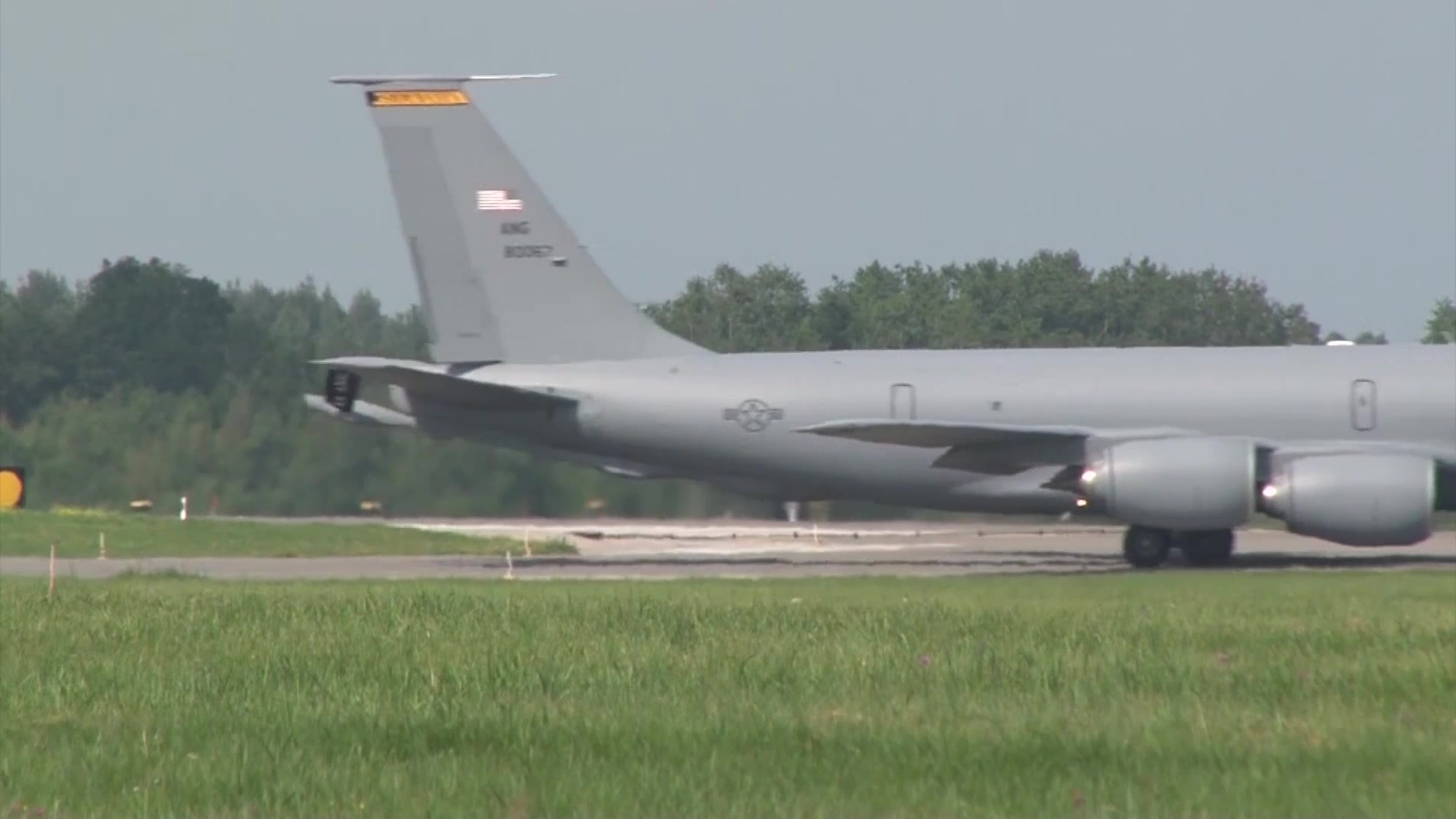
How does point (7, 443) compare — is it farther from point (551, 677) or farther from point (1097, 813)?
point (1097, 813)

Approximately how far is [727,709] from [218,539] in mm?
23172

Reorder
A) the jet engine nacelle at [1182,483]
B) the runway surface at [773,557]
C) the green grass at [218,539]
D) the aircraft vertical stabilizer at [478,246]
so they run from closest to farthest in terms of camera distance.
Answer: the jet engine nacelle at [1182,483] < the runway surface at [773,557] < the aircraft vertical stabilizer at [478,246] < the green grass at [218,539]

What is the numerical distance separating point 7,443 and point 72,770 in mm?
32626

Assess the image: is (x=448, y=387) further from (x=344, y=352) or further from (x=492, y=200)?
(x=344, y=352)

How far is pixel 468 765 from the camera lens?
9062 millimetres

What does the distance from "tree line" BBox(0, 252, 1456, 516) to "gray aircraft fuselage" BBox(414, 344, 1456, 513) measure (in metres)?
4.02

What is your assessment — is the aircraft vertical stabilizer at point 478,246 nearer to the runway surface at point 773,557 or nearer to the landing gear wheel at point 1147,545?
the runway surface at point 773,557

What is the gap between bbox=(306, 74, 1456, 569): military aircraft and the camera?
25.5 meters

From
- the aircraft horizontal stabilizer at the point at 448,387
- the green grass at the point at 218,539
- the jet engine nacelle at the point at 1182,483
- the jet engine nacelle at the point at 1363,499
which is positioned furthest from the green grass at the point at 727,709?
the green grass at the point at 218,539

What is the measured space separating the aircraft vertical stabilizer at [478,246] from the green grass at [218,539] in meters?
3.90

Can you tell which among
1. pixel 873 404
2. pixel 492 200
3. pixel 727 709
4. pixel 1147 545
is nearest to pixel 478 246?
pixel 492 200

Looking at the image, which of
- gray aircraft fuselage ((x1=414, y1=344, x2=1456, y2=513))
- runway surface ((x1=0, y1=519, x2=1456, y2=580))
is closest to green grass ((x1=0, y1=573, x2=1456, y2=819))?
runway surface ((x1=0, y1=519, x2=1456, y2=580))

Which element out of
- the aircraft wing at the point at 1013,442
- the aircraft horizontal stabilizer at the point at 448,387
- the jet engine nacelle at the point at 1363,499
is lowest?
the jet engine nacelle at the point at 1363,499

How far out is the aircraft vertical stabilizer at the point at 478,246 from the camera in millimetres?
28312
